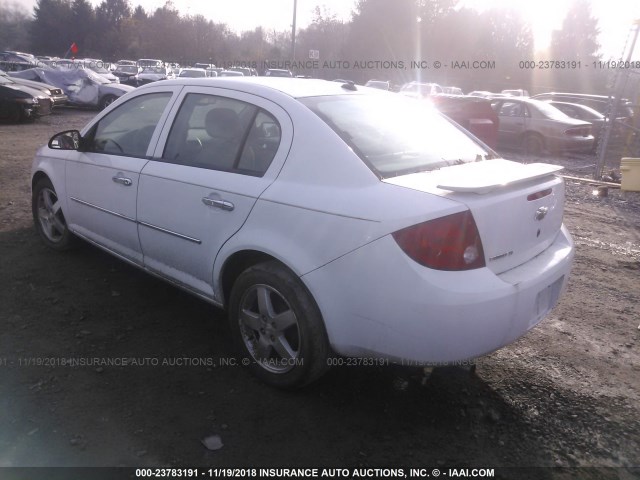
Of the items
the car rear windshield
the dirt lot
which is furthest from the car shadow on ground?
the car rear windshield

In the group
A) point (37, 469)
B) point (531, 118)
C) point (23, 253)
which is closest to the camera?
point (37, 469)

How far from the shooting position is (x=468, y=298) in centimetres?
254

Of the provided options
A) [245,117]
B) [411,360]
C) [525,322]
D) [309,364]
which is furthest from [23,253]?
[525,322]

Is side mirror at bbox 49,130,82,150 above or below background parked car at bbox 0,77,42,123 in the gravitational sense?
above

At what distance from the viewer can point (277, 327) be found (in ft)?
10.2

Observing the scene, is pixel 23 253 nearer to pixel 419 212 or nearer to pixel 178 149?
pixel 178 149

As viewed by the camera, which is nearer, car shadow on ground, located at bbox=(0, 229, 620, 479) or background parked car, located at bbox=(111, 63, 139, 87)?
car shadow on ground, located at bbox=(0, 229, 620, 479)

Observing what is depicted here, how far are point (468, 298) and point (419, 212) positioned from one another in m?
0.45

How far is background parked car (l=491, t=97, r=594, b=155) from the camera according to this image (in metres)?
14.2

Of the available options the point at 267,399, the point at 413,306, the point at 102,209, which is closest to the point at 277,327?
the point at 267,399

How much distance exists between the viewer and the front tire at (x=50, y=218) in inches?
195

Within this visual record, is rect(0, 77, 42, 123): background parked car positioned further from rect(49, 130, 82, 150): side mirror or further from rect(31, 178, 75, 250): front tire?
rect(49, 130, 82, 150): side mirror

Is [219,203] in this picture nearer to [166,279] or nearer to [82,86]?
[166,279]

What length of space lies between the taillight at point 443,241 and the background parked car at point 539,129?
42.5 ft
